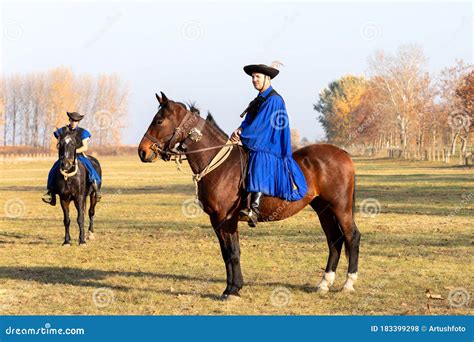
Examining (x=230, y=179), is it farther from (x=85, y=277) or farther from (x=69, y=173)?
(x=69, y=173)

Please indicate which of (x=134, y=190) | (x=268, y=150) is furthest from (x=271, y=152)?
(x=134, y=190)

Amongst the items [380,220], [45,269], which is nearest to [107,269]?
[45,269]

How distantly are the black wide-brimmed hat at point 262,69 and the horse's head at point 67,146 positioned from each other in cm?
618

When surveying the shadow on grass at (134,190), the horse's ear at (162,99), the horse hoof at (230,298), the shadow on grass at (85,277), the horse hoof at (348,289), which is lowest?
the shadow on grass at (134,190)

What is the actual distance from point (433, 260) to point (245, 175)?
5.13 meters

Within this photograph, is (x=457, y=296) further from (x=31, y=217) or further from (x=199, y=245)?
(x=31, y=217)

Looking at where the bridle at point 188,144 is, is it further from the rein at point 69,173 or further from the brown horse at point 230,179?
the rein at point 69,173

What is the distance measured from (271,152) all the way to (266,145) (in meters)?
0.13

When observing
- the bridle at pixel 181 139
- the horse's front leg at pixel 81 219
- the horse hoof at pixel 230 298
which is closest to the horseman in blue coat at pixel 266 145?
the bridle at pixel 181 139

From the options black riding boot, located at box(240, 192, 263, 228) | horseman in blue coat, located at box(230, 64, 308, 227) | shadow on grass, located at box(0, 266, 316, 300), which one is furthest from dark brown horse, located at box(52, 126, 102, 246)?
black riding boot, located at box(240, 192, 263, 228)

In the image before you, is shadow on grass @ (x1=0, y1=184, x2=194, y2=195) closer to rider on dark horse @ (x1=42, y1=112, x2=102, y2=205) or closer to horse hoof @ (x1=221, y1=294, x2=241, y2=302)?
rider on dark horse @ (x1=42, y1=112, x2=102, y2=205)

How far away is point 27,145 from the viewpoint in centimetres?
12350

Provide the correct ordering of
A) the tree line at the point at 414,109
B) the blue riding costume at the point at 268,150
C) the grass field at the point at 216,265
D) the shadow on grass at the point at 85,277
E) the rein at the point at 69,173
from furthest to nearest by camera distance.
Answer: the tree line at the point at 414,109 → the rein at the point at 69,173 → the shadow on grass at the point at 85,277 → the blue riding costume at the point at 268,150 → the grass field at the point at 216,265

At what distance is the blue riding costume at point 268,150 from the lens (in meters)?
9.29
